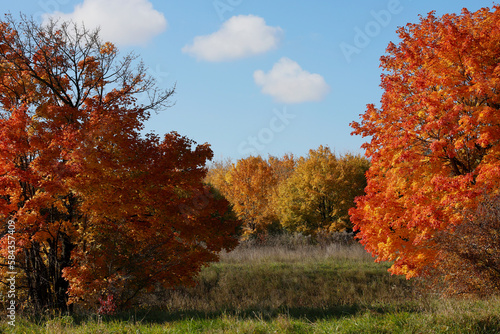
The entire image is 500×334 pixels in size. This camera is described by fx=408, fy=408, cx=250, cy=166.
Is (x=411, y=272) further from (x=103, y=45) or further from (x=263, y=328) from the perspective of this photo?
(x=103, y=45)

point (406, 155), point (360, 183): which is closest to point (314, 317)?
point (406, 155)

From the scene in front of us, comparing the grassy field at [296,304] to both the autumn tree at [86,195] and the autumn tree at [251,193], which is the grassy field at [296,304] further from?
the autumn tree at [251,193]

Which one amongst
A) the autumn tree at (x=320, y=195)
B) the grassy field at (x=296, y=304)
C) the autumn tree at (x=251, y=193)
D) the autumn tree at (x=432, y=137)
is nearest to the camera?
the grassy field at (x=296, y=304)

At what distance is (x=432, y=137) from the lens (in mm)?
11289

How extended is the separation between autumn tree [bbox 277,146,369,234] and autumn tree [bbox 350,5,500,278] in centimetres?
1576

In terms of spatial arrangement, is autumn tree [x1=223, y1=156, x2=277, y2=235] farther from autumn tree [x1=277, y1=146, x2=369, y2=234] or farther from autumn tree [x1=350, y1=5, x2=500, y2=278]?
autumn tree [x1=350, y1=5, x2=500, y2=278]

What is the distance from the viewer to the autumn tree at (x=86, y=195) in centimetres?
1121

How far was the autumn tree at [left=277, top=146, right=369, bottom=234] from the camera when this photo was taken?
1119 inches

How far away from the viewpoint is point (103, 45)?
15.5m

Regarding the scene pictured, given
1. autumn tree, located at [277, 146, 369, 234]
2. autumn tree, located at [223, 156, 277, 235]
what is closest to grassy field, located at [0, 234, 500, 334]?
autumn tree, located at [277, 146, 369, 234]

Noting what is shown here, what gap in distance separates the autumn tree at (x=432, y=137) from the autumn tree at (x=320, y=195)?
621 inches

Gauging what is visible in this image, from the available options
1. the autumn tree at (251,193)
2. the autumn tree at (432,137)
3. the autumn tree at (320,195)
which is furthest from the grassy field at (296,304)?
the autumn tree at (251,193)

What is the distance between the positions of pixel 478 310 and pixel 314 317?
301cm

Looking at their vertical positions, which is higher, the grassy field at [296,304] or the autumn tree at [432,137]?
the autumn tree at [432,137]
